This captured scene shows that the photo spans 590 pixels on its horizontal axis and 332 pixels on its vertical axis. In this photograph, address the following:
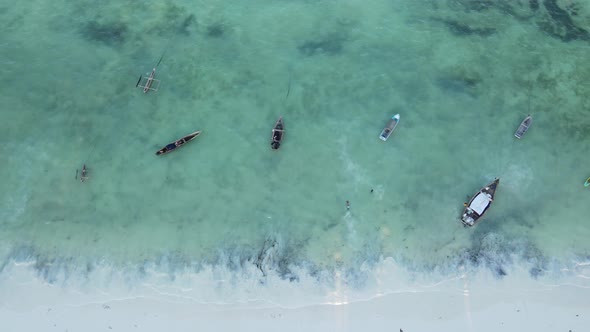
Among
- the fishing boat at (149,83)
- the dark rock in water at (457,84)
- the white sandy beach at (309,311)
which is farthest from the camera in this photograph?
the dark rock in water at (457,84)

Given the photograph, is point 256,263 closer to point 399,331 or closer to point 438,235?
point 399,331

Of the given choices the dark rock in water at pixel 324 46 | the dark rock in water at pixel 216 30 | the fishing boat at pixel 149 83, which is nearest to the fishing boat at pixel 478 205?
the dark rock in water at pixel 324 46

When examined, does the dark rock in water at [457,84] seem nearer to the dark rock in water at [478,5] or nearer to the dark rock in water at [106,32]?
the dark rock in water at [478,5]

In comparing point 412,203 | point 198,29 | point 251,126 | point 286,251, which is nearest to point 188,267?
point 286,251

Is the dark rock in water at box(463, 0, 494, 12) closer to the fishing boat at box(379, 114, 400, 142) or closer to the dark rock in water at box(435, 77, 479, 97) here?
the dark rock in water at box(435, 77, 479, 97)

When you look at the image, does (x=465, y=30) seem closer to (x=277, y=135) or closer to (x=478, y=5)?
(x=478, y=5)

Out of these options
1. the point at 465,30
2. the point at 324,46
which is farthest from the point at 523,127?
the point at 324,46
